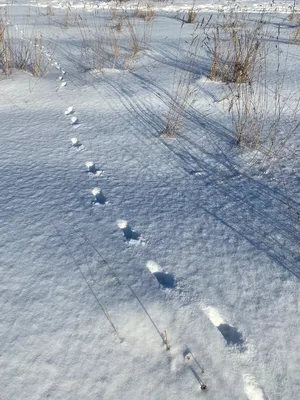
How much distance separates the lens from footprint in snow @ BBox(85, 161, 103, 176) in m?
1.98

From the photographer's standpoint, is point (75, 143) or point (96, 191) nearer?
point (96, 191)

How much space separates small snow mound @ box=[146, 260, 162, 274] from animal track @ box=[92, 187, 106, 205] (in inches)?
18.3

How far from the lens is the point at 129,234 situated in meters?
1.55

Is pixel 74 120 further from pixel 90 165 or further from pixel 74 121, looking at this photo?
pixel 90 165

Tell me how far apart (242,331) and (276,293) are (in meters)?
0.21

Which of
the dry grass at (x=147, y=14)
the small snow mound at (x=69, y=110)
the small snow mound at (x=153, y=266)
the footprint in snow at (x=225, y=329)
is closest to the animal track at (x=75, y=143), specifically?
the small snow mound at (x=69, y=110)

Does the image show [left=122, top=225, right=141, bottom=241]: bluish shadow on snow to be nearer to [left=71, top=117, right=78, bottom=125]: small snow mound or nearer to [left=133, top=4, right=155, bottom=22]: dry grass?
[left=71, top=117, right=78, bottom=125]: small snow mound

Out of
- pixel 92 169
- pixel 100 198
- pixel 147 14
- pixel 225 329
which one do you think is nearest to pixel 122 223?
pixel 100 198

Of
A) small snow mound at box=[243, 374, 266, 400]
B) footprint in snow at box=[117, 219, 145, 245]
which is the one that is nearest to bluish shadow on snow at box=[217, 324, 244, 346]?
small snow mound at box=[243, 374, 266, 400]

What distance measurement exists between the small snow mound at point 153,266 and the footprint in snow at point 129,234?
0.38 feet

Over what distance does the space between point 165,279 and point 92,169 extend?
2.98ft

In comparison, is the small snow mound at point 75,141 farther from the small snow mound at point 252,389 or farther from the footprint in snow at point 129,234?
the small snow mound at point 252,389

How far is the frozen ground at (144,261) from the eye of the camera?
1.05 m

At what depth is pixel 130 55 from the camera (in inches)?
145
